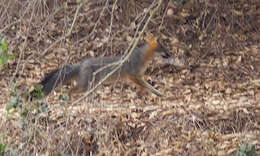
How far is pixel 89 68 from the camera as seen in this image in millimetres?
6934

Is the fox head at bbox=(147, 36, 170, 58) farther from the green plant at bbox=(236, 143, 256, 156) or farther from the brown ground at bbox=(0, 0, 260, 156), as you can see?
the green plant at bbox=(236, 143, 256, 156)

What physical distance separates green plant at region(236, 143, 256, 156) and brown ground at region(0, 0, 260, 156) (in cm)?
20

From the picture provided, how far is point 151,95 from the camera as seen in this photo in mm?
7340

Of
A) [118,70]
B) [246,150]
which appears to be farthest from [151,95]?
[246,150]

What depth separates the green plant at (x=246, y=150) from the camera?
197 inches

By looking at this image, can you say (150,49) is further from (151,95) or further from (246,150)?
(246,150)

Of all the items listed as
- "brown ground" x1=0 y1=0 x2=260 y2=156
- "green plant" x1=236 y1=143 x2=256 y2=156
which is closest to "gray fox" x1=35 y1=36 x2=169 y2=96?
"brown ground" x1=0 y1=0 x2=260 y2=156

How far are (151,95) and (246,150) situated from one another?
8.28 ft

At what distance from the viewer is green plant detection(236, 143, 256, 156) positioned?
5.01 meters

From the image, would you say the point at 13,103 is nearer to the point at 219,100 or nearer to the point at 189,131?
the point at 189,131

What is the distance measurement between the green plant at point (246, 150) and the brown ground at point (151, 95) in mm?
197

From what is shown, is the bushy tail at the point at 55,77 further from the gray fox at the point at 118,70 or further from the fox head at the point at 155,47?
the fox head at the point at 155,47

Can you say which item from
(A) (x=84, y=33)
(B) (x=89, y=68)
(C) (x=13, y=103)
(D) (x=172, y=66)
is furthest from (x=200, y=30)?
(C) (x=13, y=103)

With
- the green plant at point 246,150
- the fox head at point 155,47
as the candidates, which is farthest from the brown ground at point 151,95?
the fox head at point 155,47
